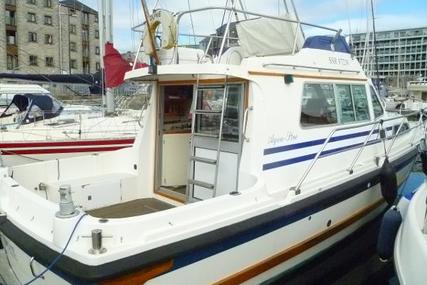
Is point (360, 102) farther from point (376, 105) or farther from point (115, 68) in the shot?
point (115, 68)

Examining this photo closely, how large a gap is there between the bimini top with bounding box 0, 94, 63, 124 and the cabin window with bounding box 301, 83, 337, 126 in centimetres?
827

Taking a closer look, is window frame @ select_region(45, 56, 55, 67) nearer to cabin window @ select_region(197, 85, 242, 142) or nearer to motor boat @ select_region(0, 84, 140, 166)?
motor boat @ select_region(0, 84, 140, 166)

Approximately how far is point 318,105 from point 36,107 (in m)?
8.59

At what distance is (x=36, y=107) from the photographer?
10.7 metres

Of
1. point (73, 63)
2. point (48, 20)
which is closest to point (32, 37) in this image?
point (48, 20)

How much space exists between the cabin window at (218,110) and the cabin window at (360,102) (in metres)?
2.05

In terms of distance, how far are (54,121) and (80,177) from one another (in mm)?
6240

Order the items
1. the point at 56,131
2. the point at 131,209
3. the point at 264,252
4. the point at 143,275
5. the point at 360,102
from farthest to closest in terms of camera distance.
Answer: the point at 56,131
the point at 360,102
the point at 131,209
the point at 264,252
the point at 143,275

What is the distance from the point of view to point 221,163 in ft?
14.3

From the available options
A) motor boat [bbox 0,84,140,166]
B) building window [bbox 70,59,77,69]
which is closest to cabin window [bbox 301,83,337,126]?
motor boat [bbox 0,84,140,166]

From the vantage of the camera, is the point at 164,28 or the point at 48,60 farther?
the point at 48,60

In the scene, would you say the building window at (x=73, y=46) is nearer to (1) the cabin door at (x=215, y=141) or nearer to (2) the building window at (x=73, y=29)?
(2) the building window at (x=73, y=29)

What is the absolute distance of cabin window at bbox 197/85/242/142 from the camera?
4203 mm

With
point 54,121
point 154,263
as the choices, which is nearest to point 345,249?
point 154,263
